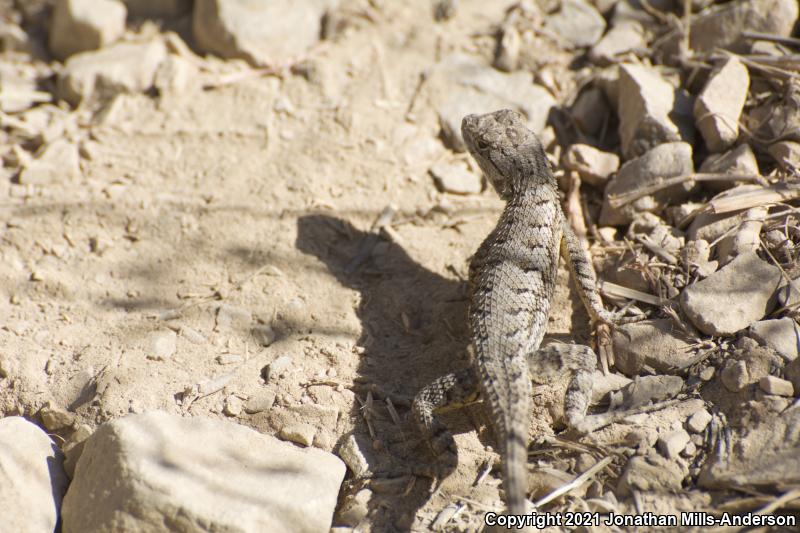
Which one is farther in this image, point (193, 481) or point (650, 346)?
point (650, 346)

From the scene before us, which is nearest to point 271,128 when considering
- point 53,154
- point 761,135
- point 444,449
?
point 53,154

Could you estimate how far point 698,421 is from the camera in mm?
3924

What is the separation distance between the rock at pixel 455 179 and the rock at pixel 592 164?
839mm

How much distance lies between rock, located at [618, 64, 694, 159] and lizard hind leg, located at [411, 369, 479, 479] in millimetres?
2630

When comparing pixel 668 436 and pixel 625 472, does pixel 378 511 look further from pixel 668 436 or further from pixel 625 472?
pixel 668 436

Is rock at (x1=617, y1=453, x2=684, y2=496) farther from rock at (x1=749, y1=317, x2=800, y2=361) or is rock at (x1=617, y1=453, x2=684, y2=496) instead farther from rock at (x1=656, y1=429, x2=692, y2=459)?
rock at (x1=749, y1=317, x2=800, y2=361)

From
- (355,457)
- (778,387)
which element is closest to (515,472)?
(355,457)

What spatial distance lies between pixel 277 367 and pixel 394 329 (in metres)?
0.94

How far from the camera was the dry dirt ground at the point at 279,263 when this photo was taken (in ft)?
14.6

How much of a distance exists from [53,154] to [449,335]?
409cm

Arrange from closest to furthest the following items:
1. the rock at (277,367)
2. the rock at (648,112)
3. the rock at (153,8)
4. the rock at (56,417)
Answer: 1. the rock at (56,417)
2. the rock at (277,367)
3. the rock at (648,112)
4. the rock at (153,8)

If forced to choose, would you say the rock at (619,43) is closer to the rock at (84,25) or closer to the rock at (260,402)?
the rock at (260,402)

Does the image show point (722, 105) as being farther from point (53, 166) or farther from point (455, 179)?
point (53, 166)

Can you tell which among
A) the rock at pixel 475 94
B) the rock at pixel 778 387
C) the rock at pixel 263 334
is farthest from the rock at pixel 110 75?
the rock at pixel 778 387
